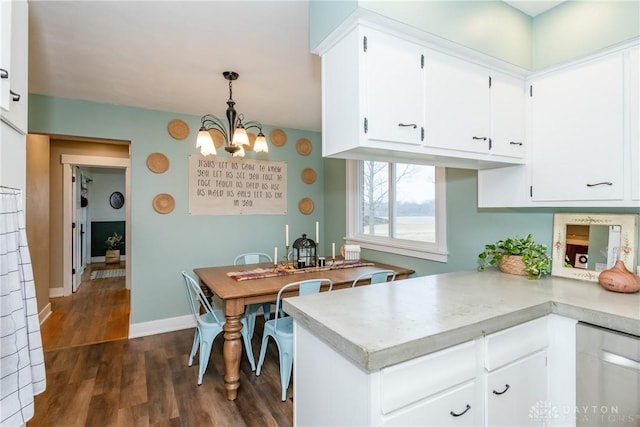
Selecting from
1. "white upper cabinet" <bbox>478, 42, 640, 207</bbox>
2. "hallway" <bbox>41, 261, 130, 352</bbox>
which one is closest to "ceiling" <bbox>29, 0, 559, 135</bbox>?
"white upper cabinet" <bbox>478, 42, 640, 207</bbox>

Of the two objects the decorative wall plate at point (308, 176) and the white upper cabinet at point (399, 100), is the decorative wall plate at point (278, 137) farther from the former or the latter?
the white upper cabinet at point (399, 100)

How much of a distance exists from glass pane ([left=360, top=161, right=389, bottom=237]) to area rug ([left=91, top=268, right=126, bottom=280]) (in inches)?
211

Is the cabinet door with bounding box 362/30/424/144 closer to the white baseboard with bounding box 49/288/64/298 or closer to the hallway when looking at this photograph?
the hallway

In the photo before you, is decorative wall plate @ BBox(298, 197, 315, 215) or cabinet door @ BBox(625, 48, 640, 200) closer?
cabinet door @ BBox(625, 48, 640, 200)

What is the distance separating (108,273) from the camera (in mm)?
6625

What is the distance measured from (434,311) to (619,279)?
0.99m

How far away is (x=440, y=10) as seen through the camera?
1.51 m

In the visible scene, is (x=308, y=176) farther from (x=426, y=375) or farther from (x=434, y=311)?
(x=426, y=375)

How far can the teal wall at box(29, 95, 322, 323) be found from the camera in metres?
3.17

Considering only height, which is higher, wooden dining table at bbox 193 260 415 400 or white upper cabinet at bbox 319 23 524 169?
white upper cabinet at bbox 319 23 524 169

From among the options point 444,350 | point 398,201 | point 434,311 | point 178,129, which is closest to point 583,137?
point 434,311

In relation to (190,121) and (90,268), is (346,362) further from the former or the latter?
(90,268)

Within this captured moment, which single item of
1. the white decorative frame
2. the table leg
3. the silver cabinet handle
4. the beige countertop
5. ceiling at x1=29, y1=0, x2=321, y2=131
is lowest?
the table leg

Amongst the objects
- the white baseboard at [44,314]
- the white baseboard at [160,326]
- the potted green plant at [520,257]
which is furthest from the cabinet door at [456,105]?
the white baseboard at [44,314]
